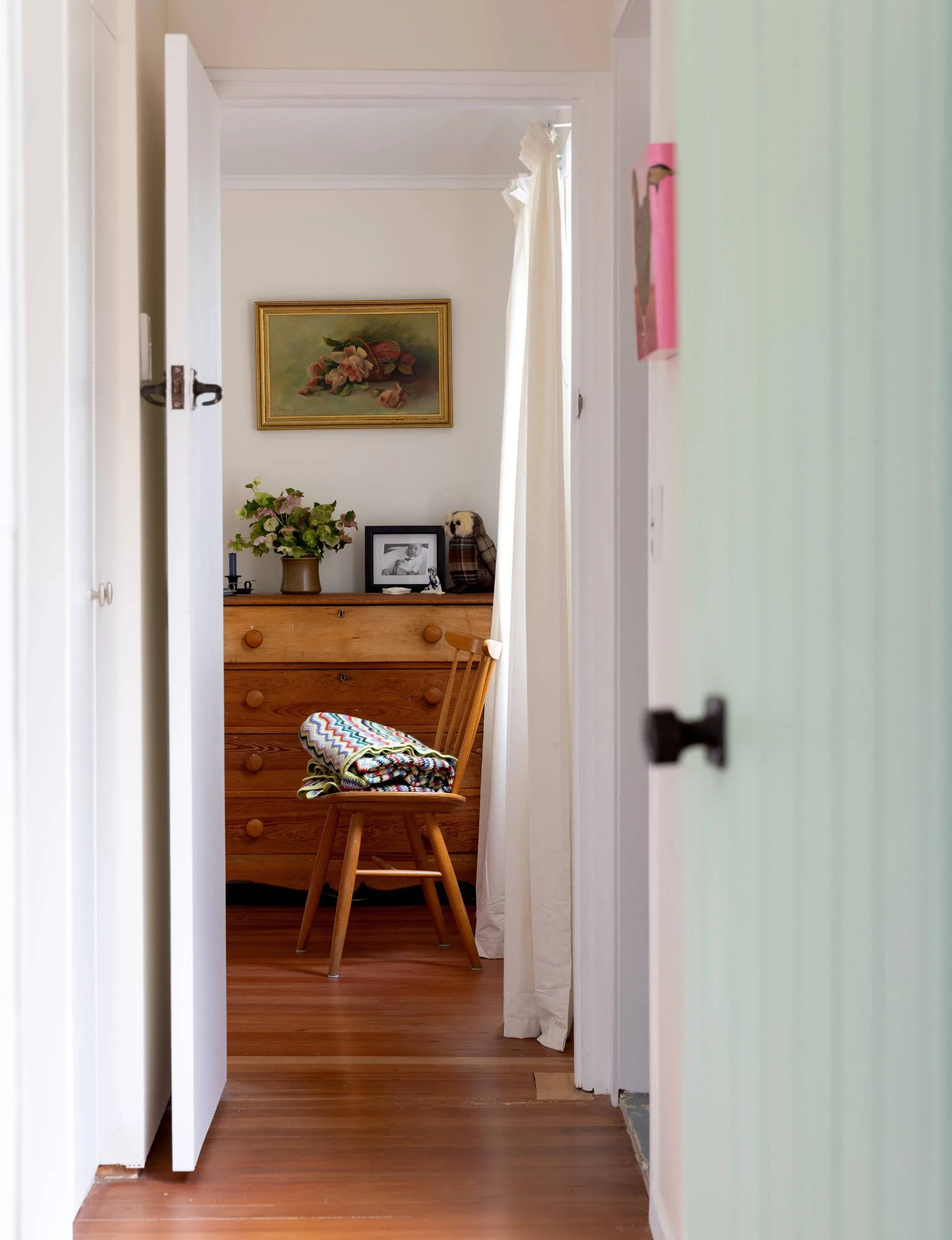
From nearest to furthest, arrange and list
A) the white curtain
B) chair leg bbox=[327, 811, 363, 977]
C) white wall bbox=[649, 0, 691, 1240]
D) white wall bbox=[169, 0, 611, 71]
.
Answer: white wall bbox=[649, 0, 691, 1240], white wall bbox=[169, 0, 611, 71], the white curtain, chair leg bbox=[327, 811, 363, 977]

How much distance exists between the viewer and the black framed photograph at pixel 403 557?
395 centimetres

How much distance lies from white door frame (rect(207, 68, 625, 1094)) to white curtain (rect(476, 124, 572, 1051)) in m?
0.21

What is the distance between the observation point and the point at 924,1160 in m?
0.51

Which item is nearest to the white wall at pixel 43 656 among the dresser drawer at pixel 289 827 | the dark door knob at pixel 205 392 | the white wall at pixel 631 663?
the dark door knob at pixel 205 392

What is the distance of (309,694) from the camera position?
351cm

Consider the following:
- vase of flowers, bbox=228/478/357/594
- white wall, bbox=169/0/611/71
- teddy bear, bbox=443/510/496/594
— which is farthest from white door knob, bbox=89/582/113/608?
teddy bear, bbox=443/510/496/594

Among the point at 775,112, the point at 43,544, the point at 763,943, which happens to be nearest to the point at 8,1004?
the point at 43,544

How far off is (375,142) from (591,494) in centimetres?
203

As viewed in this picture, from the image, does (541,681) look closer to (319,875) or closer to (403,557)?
(319,875)

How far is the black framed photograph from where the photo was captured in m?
3.95

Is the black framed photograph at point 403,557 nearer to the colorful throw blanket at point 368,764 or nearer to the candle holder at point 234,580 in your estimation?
the candle holder at point 234,580

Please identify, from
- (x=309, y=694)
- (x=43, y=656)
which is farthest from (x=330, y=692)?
(x=43, y=656)

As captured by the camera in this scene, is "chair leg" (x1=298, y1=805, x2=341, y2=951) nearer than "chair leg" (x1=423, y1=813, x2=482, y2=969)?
No

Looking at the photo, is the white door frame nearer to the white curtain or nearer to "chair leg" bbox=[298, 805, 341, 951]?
the white curtain
